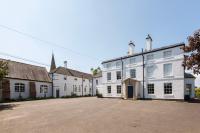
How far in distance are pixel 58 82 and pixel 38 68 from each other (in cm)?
622

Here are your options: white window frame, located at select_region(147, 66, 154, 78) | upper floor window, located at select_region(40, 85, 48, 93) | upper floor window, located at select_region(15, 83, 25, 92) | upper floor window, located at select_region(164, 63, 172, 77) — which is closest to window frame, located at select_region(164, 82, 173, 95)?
upper floor window, located at select_region(164, 63, 172, 77)

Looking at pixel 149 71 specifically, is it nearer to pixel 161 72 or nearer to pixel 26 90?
pixel 161 72

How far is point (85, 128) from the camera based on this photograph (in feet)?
29.1

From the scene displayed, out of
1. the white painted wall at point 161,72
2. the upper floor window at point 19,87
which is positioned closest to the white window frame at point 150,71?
the white painted wall at point 161,72

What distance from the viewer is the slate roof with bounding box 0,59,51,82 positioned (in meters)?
33.6

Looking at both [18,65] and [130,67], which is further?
[18,65]

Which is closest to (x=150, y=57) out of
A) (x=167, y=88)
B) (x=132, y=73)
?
(x=132, y=73)

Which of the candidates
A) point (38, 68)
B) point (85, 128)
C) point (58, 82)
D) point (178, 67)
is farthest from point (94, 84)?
point (85, 128)

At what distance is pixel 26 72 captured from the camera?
36.8 metres

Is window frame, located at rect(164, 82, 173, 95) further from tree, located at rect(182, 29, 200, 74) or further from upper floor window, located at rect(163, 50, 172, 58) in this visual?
tree, located at rect(182, 29, 200, 74)

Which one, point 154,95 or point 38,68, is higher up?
point 38,68

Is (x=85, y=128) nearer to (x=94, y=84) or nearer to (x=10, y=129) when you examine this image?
(x=10, y=129)

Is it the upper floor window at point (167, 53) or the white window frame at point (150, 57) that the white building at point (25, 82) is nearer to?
the white window frame at point (150, 57)

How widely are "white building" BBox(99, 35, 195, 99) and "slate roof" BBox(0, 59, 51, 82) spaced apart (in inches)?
655
